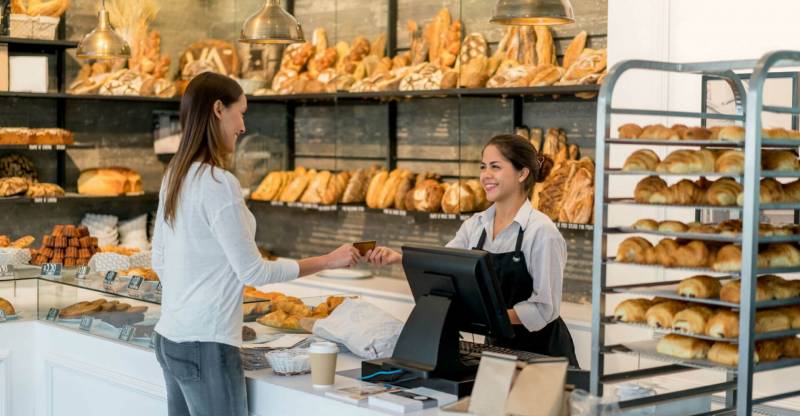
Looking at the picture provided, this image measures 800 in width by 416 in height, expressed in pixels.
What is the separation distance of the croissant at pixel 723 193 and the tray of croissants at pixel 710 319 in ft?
0.58

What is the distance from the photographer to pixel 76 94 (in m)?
5.93

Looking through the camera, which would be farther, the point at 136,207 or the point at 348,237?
the point at 136,207

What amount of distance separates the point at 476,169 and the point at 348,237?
1.31 meters

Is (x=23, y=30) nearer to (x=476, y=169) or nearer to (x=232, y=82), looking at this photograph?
(x=476, y=169)

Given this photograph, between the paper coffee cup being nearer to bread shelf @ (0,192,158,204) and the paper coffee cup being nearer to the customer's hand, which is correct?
the customer's hand

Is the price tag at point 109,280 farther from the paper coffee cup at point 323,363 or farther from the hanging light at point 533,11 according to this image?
the hanging light at point 533,11

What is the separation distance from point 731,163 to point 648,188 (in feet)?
0.68

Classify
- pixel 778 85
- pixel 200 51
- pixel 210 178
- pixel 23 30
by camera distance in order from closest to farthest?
1. pixel 210 178
2. pixel 778 85
3. pixel 23 30
4. pixel 200 51

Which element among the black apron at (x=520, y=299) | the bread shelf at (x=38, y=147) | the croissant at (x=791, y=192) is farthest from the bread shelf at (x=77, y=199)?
the croissant at (x=791, y=192)

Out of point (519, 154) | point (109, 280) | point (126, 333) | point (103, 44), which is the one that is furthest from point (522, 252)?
point (103, 44)

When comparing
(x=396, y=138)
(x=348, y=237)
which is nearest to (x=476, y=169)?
(x=396, y=138)

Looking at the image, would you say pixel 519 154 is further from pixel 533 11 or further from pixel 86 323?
pixel 86 323

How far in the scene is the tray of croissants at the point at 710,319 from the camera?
88.0 inches

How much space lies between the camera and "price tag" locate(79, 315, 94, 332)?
11.8 feet
